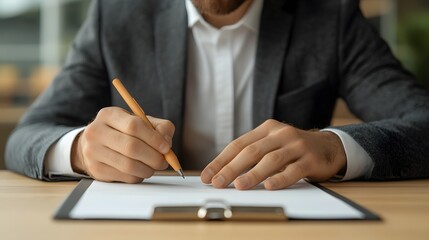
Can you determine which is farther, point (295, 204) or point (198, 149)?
point (198, 149)

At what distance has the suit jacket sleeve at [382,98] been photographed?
118 centimetres

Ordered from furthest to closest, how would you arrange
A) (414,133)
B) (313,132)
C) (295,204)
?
1. (414,133)
2. (313,132)
3. (295,204)

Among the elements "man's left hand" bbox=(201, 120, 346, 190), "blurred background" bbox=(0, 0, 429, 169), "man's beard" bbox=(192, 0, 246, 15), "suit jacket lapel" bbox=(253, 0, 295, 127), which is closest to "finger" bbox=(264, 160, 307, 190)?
"man's left hand" bbox=(201, 120, 346, 190)

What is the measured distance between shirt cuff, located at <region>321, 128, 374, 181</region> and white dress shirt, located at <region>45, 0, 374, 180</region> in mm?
451

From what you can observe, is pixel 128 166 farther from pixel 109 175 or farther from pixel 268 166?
pixel 268 166

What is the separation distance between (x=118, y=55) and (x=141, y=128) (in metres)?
0.61

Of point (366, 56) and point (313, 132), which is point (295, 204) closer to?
point (313, 132)

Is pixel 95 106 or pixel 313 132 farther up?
pixel 313 132

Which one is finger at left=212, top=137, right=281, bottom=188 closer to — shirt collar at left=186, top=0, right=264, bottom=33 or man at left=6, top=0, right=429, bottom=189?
man at left=6, top=0, right=429, bottom=189

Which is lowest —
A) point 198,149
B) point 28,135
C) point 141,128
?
point 198,149

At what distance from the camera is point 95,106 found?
5.24 feet

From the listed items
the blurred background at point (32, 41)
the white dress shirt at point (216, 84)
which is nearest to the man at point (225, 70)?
the white dress shirt at point (216, 84)

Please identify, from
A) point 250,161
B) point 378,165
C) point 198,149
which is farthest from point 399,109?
point 250,161

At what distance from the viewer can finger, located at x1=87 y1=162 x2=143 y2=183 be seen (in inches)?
39.5
